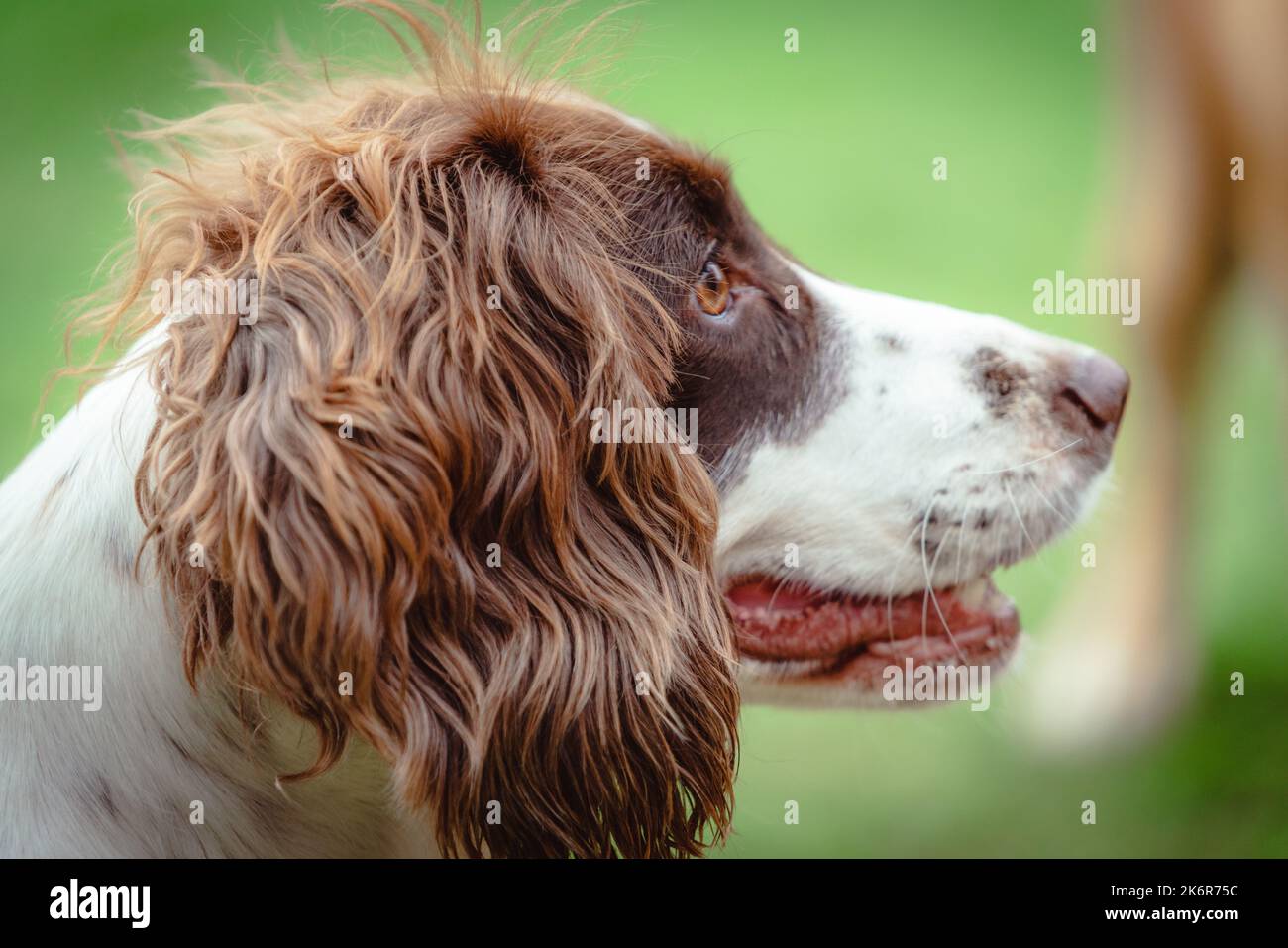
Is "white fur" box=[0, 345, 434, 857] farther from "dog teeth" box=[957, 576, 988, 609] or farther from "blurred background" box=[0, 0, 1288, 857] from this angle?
"dog teeth" box=[957, 576, 988, 609]

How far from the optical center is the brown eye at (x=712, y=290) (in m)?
2.18

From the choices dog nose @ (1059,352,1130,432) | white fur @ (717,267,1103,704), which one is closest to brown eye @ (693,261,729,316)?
white fur @ (717,267,1103,704)

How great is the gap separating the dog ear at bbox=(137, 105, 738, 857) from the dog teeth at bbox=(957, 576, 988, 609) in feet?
1.82

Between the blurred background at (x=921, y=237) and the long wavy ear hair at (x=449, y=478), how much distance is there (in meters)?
0.54

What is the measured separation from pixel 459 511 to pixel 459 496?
0.02 metres

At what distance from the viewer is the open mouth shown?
2.25 metres

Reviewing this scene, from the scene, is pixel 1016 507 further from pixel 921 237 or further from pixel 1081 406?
pixel 921 237

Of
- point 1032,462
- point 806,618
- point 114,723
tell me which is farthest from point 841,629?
point 114,723

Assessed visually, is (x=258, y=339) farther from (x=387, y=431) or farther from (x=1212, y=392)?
(x=1212, y=392)

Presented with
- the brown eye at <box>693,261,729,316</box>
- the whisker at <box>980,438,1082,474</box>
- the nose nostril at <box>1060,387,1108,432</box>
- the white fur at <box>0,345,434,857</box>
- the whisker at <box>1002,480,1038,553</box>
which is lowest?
the white fur at <box>0,345,434,857</box>

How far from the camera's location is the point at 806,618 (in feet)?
7.42

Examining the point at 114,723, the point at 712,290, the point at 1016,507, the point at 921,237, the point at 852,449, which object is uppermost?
the point at 921,237

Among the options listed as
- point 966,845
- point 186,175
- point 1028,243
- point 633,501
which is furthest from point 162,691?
point 1028,243

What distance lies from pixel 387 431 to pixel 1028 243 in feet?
18.0
